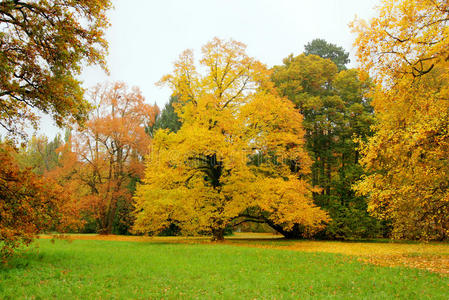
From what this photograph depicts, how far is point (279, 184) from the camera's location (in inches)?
683

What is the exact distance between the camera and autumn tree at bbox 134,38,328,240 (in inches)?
679

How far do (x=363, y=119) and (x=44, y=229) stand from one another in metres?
22.2

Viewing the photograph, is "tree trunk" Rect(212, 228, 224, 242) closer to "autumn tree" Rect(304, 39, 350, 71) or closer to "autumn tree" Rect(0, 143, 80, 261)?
"autumn tree" Rect(0, 143, 80, 261)

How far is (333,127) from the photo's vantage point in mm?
23562

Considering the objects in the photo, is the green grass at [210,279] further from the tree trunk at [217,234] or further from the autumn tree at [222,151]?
the tree trunk at [217,234]

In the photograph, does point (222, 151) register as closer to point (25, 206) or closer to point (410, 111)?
point (410, 111)

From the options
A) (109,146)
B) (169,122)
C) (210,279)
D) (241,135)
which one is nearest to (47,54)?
(210,279)

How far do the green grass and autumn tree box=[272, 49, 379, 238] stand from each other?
12499 mm

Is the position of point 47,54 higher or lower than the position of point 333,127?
lower

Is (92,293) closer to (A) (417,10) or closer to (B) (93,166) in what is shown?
(A) (417,10)

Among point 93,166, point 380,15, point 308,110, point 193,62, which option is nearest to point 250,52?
point 193,62

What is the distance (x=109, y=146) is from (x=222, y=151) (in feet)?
51.4

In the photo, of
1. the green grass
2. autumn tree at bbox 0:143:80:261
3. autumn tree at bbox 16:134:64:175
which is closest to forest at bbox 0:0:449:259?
autumn tree at bbox 0:143:80:261

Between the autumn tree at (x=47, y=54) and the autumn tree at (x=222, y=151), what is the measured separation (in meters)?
8.39
